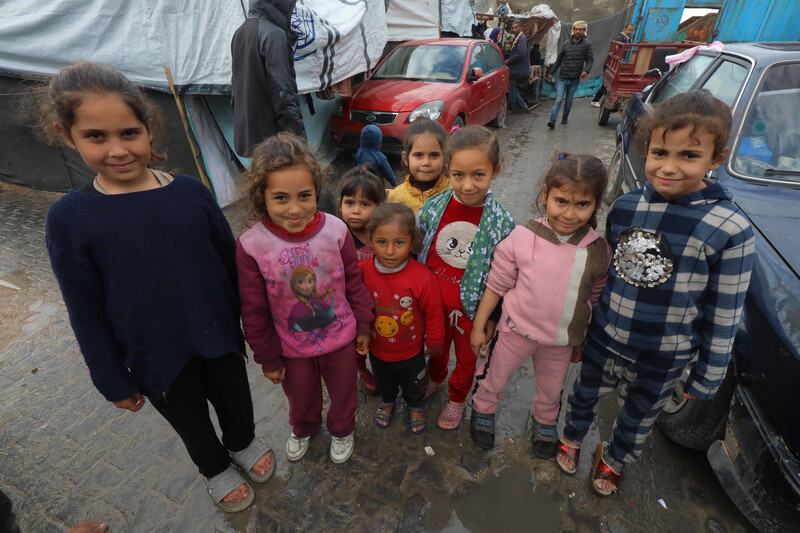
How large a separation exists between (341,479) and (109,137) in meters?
1.79

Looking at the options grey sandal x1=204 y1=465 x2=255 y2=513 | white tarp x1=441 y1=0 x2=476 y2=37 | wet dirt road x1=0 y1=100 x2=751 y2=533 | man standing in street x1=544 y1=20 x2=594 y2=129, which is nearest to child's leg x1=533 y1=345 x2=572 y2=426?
wet dirt road x1=0 y1=100 x2=751 y2=533

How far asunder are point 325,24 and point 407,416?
4700 millimetres

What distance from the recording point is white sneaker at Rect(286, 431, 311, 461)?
6.97ft

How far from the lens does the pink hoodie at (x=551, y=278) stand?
1683 millimetres

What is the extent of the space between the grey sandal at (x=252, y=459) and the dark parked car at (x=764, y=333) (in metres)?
2.02

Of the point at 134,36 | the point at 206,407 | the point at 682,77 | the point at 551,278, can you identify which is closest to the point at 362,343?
the point at 206,407

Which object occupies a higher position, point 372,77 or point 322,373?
point 372,77

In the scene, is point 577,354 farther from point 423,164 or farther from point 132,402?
point 132,402

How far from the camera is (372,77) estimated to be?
21.6 ft

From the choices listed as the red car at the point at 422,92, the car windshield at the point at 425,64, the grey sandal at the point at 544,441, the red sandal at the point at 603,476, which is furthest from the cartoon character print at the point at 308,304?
the car windshield at the point at 425,64

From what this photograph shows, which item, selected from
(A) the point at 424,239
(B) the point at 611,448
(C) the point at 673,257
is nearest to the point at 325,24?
(A) the point at 424,239

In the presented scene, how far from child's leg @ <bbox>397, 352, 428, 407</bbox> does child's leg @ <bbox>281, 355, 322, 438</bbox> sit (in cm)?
28

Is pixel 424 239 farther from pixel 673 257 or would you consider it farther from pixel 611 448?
pixel 611 448

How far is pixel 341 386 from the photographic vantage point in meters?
1.97
